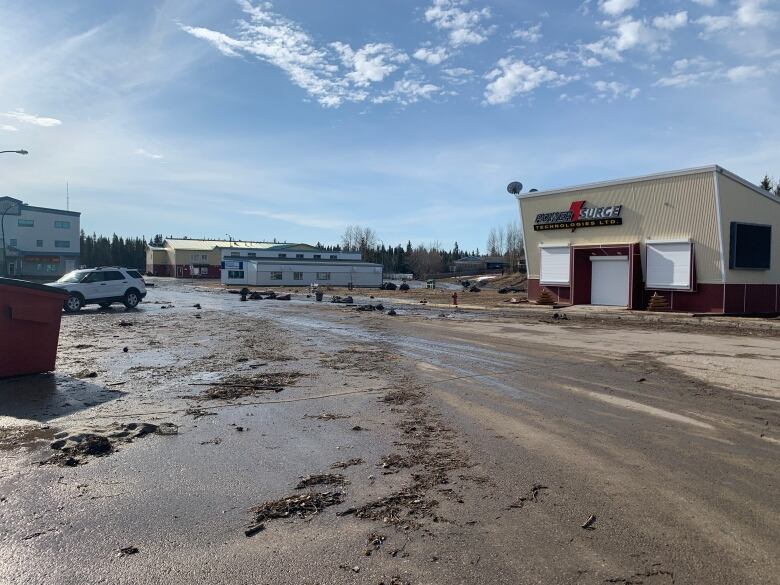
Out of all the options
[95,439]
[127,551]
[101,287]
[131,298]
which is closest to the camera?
[127,551]

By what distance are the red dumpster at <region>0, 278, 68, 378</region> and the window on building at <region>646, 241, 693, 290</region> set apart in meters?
26.2

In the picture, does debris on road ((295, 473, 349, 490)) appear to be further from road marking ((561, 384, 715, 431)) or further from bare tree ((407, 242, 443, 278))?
bare tree ((407, 242, 443, 278))

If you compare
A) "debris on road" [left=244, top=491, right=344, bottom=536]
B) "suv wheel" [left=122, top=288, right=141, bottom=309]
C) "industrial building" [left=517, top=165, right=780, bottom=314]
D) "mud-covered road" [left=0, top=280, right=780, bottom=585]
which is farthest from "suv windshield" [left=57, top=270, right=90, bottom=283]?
"debris on road" [left=244, top=491, right=344, bottom=536]

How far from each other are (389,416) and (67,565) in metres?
4.54

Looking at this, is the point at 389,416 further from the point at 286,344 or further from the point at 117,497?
the point at 286,344

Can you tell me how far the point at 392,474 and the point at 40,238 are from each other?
10081 cm

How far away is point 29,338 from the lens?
10.3 m

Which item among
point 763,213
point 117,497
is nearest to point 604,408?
point 117,497

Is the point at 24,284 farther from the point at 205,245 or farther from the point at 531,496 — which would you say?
the point at 205,245

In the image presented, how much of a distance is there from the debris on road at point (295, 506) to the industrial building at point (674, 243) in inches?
1030

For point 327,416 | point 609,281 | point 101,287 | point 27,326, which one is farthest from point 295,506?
point 609,281

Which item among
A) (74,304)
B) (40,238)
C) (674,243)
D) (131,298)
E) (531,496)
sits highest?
(40,238)

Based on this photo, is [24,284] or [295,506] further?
[24,284]

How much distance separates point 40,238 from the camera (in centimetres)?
8831
